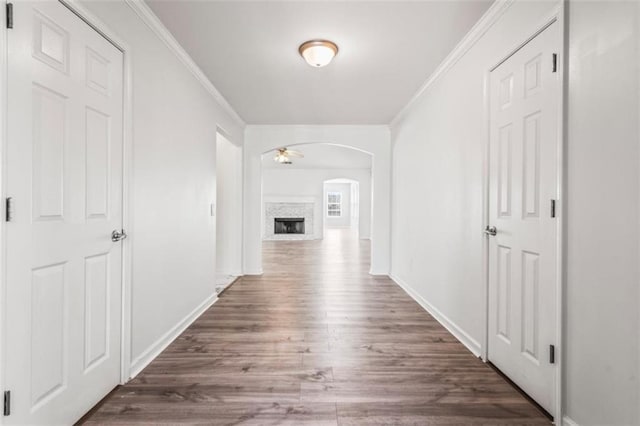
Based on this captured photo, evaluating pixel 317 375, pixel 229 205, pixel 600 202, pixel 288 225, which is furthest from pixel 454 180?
pixel 288 225

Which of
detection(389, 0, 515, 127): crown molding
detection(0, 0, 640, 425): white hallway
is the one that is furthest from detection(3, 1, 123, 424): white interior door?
detection(389, 0, 515, 127): crown molding

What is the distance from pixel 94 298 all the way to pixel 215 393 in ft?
2.89

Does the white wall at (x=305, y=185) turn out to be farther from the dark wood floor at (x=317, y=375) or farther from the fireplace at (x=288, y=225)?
the dark wood floor at (x=317, y=375)

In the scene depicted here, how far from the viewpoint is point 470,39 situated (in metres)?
2.49

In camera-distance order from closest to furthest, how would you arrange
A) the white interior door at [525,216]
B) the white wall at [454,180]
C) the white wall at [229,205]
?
the white interior door at [525,216] < the white wall at [454,180] < the white wall at [229,205]

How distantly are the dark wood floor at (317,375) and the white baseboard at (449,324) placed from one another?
62 mm

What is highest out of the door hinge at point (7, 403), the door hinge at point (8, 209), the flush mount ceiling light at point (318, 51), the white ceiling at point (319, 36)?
the white ceiling at point (319, 36)

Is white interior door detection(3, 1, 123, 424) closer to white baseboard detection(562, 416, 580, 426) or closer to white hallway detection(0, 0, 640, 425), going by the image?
white hallway detection(0, 0, 640, 425)

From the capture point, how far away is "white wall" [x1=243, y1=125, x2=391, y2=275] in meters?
5.23

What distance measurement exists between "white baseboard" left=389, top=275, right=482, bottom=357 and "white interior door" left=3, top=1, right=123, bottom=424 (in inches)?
97.6

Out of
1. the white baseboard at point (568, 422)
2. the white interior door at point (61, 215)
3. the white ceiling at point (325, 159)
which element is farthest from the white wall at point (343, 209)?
the white baseboard at point (568, 422)

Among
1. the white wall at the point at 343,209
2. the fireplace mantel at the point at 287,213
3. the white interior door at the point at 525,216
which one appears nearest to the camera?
the white interior door at the point at 525,216

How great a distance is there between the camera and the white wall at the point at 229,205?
516 cm

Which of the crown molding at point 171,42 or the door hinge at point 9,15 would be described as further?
the crown molding at point 171,42
